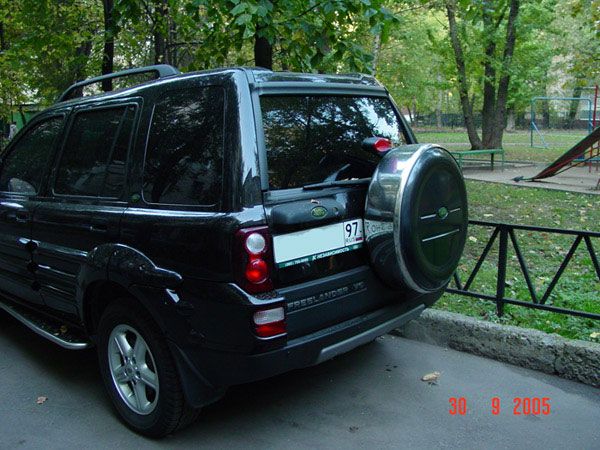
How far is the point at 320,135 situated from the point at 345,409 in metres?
1.69

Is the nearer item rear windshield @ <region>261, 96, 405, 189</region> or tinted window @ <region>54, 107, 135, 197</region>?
rear windshield @ <region>261, 96, 405, 189</region>

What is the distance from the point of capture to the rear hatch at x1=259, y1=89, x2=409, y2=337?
2830mm

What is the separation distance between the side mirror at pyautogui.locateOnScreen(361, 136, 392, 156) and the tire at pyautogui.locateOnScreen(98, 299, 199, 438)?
160 centimetres

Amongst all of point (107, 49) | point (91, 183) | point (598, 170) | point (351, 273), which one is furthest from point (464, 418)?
point (598, 170)

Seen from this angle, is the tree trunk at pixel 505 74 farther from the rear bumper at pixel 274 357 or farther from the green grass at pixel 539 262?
the rear bumper at pixel 274 357

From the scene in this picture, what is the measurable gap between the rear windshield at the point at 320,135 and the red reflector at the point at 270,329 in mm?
713

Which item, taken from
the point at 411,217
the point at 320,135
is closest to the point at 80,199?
the point at 320,135

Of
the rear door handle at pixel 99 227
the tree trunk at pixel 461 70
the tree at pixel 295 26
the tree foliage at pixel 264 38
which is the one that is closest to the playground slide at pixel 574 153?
the tree foliage at pixel 264 38

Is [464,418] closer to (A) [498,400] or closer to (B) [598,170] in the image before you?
(A) [498,400]

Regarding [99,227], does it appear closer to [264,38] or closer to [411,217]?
[411,217]

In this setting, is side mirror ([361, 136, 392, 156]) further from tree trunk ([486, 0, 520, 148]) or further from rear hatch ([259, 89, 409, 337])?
tree trunk ([486, 0, 520, 148])

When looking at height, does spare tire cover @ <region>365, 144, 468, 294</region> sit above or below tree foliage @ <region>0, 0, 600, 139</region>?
below

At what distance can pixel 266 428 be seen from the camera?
130 inches
